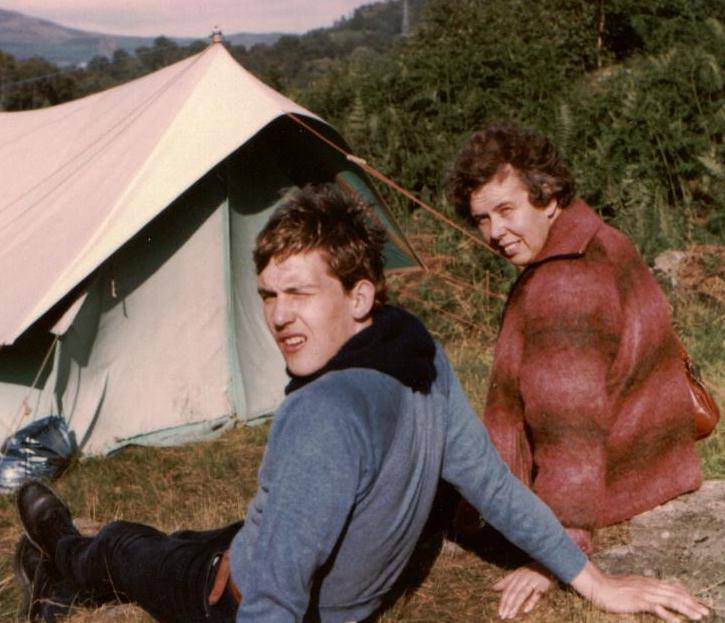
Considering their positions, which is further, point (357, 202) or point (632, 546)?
point (632, 546)

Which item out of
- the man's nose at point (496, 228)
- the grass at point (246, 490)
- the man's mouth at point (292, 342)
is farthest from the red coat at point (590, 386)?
the man's mouth at point (292, 342)

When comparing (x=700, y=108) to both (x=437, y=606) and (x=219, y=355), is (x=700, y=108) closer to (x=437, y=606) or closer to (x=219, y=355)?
(x=219, y=355)

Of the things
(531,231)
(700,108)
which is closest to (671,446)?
(531,231)

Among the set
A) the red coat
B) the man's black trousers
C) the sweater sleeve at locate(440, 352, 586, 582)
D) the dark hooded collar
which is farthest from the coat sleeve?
the man's black trousers

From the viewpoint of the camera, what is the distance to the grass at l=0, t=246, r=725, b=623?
2.81m

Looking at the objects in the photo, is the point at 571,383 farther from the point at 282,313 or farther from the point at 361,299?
the point at 282,313

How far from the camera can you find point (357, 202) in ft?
7.60

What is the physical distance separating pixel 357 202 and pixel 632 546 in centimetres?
151

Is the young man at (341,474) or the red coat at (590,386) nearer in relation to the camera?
the young man at (341,474)

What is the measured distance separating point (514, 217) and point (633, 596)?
4.08 feet

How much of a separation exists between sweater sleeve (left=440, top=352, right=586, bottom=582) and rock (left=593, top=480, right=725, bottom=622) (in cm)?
53

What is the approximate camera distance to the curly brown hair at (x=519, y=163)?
3.00m

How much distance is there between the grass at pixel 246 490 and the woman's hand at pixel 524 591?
39 mm

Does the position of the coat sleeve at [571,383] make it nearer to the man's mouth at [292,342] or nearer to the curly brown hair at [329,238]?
the curly brown hair at [329,238]
